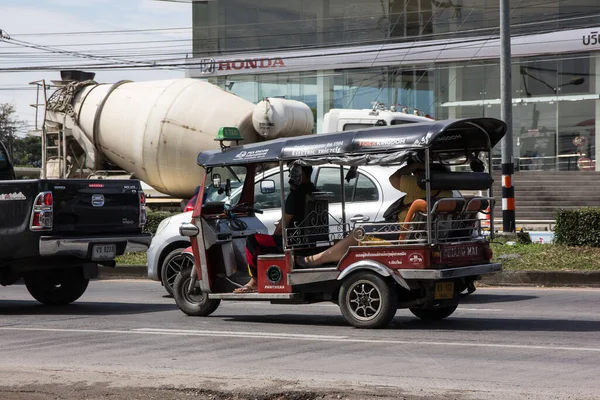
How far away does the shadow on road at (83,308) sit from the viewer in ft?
41.9

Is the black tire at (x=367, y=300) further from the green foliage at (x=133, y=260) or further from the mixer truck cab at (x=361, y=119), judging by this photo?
the mixer truck cab at (x=361, y=119)

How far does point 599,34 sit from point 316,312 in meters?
29.1

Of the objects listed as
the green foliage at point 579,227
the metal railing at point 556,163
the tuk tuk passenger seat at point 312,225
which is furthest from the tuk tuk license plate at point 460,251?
the metal railing at point 556,163

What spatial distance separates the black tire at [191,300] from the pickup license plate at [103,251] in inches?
54.7

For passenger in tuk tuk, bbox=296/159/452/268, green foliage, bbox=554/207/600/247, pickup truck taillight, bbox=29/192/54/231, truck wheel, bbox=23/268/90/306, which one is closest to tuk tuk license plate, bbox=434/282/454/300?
passenger in tuk tuk, bbox=296/159/452/268

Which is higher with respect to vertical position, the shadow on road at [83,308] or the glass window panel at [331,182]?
the glass window panel at [331,182]

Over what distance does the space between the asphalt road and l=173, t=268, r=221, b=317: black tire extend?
134 mm

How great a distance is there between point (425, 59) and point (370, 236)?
31351mm

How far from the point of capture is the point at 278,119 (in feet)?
72.4

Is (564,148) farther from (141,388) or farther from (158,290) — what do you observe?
(141,388)

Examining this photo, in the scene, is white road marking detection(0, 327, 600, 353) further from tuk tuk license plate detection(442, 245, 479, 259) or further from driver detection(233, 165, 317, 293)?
tuk tuk license plate detection(442, 245, 479, 259)

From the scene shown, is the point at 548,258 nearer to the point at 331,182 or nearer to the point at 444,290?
the point at 331,182

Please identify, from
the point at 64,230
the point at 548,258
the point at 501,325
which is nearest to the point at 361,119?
the point at 548,258

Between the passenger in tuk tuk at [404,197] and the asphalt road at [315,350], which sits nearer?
the asphalt road at [315,350]
